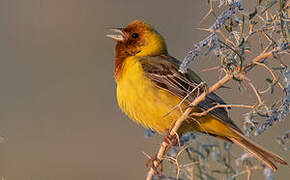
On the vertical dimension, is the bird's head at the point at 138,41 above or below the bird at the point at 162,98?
above

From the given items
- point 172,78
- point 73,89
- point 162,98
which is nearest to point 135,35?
point 172,78

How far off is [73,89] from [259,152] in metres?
7.75

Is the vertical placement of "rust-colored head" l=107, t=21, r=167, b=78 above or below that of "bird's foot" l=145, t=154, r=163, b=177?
above

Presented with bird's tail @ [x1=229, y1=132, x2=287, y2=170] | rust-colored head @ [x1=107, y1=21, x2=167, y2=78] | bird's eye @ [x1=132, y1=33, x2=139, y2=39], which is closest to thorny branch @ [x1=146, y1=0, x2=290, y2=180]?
bird's tail @ [x1=229, y1=132, x2=287, y2=170]

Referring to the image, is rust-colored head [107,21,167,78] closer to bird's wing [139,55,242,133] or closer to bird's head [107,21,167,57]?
bird's head [107,21,167,57]

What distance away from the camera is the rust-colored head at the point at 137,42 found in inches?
202

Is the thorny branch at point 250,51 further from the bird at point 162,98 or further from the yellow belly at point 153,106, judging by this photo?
the yellow belly at point 153,106

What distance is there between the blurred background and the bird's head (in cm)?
89

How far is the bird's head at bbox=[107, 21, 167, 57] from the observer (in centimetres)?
514

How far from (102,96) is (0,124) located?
7.07 feet

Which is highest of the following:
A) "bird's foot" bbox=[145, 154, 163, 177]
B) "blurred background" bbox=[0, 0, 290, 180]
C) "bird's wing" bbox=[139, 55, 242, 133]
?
"bird's wing" bbox=[139, 55, 242, 133]

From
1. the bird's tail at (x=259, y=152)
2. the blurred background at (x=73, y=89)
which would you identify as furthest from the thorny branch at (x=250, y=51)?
the blurred background at (x=73, y=89)

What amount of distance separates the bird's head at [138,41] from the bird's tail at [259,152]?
3.61 feet

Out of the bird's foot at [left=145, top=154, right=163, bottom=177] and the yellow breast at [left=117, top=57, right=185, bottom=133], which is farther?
the yellow breast at [left=117, top=57, right=185, bottom=133]
